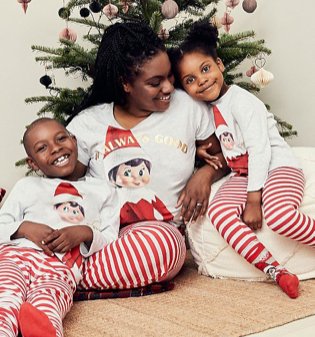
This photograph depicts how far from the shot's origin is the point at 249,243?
162cm

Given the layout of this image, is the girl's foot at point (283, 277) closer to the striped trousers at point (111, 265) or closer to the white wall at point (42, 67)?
the striped trousers at point (111, 265)

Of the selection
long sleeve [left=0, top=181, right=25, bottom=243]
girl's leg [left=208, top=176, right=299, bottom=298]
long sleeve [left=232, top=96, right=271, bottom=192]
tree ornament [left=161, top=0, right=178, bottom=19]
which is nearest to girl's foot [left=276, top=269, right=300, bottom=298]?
girl's leg [left=208, top=176, right=299, bottom=298]

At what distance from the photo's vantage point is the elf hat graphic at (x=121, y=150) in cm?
179

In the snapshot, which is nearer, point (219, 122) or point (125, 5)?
point (219, 122)

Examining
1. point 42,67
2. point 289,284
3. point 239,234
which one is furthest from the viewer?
point 42,67

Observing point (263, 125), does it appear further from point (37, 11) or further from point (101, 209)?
point (37, 11)

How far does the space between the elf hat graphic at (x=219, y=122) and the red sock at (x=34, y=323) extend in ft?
2.68

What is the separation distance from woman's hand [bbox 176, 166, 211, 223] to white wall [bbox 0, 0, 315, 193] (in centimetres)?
81

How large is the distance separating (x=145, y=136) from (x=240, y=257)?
0.43 m

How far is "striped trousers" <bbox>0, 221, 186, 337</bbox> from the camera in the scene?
56.7 inches

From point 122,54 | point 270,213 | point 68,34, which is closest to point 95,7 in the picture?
point 68,34

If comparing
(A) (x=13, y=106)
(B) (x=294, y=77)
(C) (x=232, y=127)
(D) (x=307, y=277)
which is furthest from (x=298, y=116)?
(A) (x=13, y=106)

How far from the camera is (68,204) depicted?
167cm

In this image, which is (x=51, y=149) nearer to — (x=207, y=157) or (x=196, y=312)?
(x=207, y=157)
